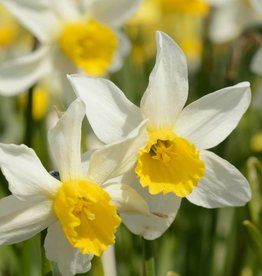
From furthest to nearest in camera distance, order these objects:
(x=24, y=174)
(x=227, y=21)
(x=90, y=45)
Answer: (x=227, y=21), (x=90, y=45), (x=24, y=174)

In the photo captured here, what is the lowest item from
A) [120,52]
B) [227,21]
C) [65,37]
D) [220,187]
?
[227,21]

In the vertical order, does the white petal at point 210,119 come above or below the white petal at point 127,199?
above

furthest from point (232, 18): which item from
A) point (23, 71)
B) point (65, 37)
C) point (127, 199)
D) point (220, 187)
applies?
point (127, 199)

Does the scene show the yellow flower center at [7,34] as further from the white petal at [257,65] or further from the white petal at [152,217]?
the white petal at [152,217]

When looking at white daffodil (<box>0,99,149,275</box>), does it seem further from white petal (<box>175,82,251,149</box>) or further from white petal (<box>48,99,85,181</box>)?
white petal (<box>175,82,251,149</box>)

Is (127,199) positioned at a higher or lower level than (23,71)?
higher

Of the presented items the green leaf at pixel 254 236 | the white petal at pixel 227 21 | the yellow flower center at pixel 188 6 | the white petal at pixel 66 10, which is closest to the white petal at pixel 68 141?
the green leaf at pixel 254 236

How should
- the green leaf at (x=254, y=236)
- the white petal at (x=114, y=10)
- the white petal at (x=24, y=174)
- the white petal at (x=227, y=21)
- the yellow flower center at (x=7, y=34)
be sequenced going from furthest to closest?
1. the yellow flower center at (x=7, y=34)
2. the white petal at (x=227, y=21)
3. the white petal at (x=114, y=10)
4. the green leaf at (x=254, y=236)
5. the white petal at (x=24, y=174)

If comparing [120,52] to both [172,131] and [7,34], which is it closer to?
[172,131]

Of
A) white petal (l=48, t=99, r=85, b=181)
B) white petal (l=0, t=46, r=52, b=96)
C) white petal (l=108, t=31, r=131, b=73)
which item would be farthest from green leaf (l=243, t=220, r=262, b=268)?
white petal (l=108, t=31, r=131, b=73)
